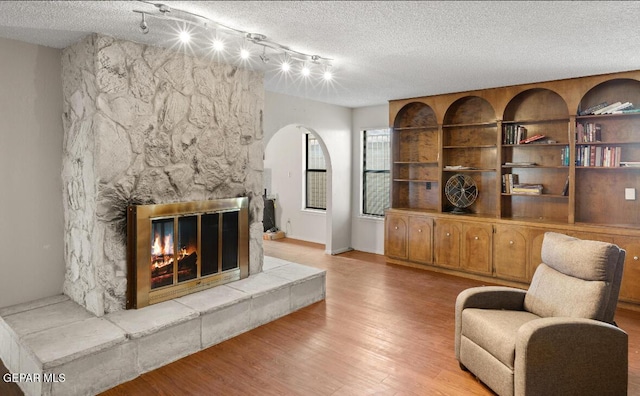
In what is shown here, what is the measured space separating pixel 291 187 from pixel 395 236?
9.53ft

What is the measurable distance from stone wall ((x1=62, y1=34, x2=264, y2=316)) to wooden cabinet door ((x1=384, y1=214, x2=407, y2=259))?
9.63ft

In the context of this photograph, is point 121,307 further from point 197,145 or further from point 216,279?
point 197,145

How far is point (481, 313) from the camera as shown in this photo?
276 centimetres

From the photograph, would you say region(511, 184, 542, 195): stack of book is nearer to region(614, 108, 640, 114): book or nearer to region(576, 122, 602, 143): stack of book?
region(576, 122, 602, 143): stack of book

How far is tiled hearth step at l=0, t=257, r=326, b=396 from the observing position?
8.11ft

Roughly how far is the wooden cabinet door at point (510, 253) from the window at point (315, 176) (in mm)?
3555

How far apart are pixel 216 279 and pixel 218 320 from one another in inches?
23.0

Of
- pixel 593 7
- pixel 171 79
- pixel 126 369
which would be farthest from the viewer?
pixel 171 79

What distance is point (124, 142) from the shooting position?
3174 millimetres

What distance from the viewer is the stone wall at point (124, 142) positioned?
3.08m

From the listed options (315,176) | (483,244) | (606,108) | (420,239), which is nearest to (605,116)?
(606,108)

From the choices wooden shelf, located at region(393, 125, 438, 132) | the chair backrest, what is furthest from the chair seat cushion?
wooden shelf, located at region(393, 125, 438, 132)

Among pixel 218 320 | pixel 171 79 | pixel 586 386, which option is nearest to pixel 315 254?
pixel 218 320

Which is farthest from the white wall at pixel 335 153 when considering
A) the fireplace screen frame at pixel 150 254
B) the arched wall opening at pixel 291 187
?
the fireplace screen frame at pixel 150 254
